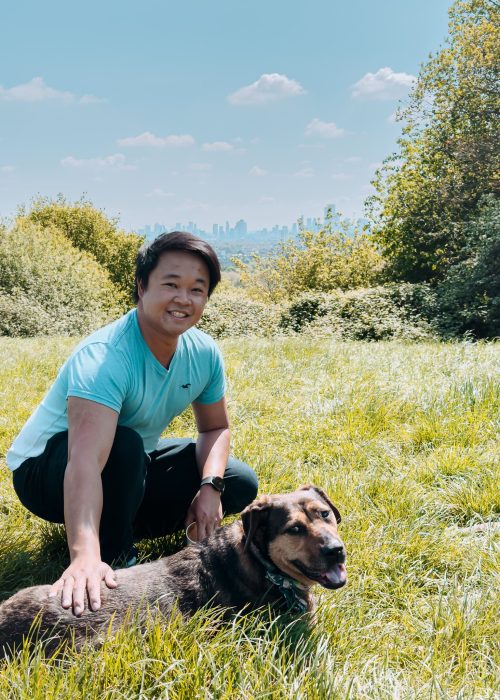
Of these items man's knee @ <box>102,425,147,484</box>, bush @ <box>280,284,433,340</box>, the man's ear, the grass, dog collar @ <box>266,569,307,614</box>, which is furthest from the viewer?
bush @ <box>280,284,433,340</box>

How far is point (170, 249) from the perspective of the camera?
108 inches

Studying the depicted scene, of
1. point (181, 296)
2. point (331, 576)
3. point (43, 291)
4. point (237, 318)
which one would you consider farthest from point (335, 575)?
point (43, 291)

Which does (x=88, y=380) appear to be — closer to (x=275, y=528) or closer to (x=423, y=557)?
(x=275, y=528)

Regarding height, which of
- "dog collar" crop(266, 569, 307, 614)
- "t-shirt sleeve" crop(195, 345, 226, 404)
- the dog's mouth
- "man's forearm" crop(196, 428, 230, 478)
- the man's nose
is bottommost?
"dog collar" crop(266, 569, 307, 614)

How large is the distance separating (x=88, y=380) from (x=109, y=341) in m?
0.30

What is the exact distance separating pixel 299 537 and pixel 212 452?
3.09 ft

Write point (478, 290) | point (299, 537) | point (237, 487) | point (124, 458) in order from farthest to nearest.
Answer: point (478, 290) < point (237, 487) < point (124, 458) < point (299, 537)

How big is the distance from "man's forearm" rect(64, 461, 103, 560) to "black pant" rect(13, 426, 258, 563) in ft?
1.06

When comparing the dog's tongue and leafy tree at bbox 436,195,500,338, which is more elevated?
leafy tree at bbox 436,195,500,338

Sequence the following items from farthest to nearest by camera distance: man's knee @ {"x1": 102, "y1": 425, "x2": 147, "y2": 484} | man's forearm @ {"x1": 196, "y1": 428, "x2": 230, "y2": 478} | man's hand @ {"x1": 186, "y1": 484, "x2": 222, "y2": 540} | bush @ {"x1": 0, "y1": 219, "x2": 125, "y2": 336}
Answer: bush @ {"x1": 0, "y1": 219, "x2": 125, "y2": 336}
man's forearm @ {"x1": 196, "y1": 428, "x2": 230, "y2": 478}
man's hand @ {"x1": 186, "y1": 484, "x2": 222, "y2": 540}
man's knee @ {"x1": 102, "y1": 425, "x2": 147, "y2": 484}

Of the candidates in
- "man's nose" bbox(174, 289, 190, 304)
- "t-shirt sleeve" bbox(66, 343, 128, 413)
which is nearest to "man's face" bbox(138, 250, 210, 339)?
"man's nose" bbox(174, 289, 190, 304)

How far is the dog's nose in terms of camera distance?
234cm

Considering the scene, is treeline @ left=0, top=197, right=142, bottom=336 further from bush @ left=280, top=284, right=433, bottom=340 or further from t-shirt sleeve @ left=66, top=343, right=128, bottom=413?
t-shirt sleeve @ left=66, top=343, right=128, bottom=413

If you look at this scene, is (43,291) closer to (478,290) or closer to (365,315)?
(365,315)
